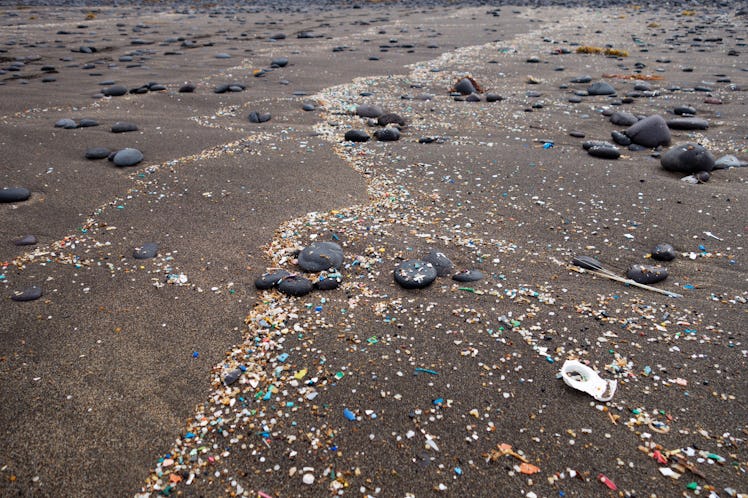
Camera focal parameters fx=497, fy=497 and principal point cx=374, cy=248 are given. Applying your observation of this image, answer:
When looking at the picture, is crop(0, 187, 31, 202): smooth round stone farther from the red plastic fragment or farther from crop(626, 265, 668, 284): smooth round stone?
crop(626, 265, 668, 284): smooth round stone

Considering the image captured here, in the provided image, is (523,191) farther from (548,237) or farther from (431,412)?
(431,412)

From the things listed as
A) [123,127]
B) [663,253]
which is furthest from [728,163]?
[123,127]

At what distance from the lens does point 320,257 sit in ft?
9.20

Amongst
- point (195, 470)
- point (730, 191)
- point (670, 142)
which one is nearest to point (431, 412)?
point (195, 470)

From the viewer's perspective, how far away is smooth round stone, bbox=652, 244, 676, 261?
2.90 m

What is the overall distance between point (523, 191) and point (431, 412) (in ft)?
7.45

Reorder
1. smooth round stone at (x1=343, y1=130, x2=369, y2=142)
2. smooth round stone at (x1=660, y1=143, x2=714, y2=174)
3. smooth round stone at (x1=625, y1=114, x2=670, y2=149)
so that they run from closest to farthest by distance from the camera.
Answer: smooth round stone at (x1=660, y1=143, x2=714, y2=174), smooth round stone at (x1=625, y1=114, x2=670, y2=149), smooth round stone at (x1=343, y1=130, x2=369, y2=142)

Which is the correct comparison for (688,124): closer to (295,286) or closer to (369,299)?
(369,299)

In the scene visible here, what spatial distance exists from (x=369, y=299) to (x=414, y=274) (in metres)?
0.29

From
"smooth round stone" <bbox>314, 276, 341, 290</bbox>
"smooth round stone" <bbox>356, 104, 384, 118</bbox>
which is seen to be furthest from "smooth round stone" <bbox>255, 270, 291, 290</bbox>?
"smooth round stone" <bbox>356, 104, 384, 118</bbox>

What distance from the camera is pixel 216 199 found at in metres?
3.59

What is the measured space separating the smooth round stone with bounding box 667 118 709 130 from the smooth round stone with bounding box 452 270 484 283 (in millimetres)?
3606

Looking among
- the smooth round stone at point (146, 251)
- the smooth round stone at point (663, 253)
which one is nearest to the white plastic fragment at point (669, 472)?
the smooth round stone at point (663, 253)

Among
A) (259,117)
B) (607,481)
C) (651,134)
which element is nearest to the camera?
(607,481)
